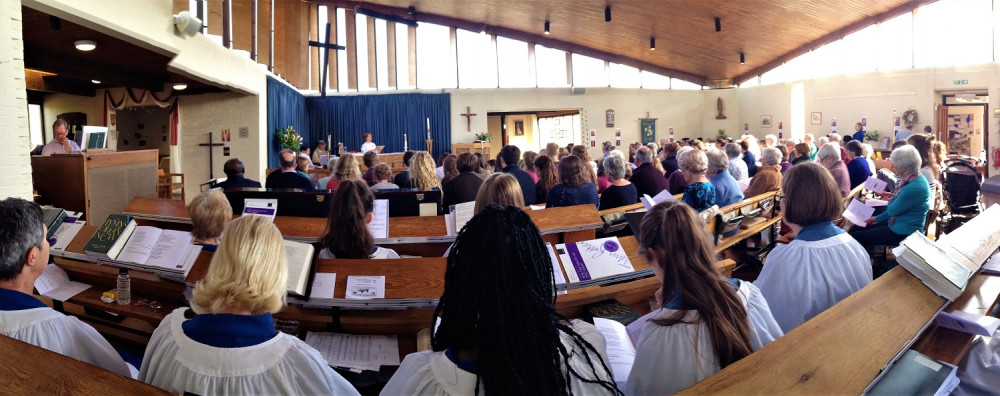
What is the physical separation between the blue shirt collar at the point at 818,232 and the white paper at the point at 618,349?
3.16 ft

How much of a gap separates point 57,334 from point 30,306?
0.44ft

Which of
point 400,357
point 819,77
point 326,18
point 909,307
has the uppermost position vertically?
point 326,18

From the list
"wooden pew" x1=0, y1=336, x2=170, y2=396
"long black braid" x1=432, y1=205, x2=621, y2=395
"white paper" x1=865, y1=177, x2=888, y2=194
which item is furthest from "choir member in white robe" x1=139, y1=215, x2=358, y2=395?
"white paper" x1=865, y1=177, x2=888, y2=194

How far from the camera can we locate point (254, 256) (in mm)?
1554

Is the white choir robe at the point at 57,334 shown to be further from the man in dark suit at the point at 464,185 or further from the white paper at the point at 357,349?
the man in dark suit at the point at 464,185

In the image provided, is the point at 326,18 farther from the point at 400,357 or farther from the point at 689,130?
the point at 400,357

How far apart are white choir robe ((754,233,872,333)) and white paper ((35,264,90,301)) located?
130 inches

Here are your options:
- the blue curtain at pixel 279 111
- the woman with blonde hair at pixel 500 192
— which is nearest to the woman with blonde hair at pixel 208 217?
the woman with blonde hair at pixel 500 192

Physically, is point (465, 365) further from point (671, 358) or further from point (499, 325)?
point (671, 358)

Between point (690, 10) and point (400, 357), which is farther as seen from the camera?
point (690, 10)

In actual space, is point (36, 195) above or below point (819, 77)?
below

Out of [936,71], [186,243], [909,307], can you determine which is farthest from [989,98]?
[186,243]

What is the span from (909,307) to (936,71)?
47.4 feet

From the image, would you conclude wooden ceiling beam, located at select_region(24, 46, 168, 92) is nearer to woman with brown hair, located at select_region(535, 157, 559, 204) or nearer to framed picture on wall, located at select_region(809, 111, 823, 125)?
woman with brown hair, located at select_region(535, 157, 559, 204)
